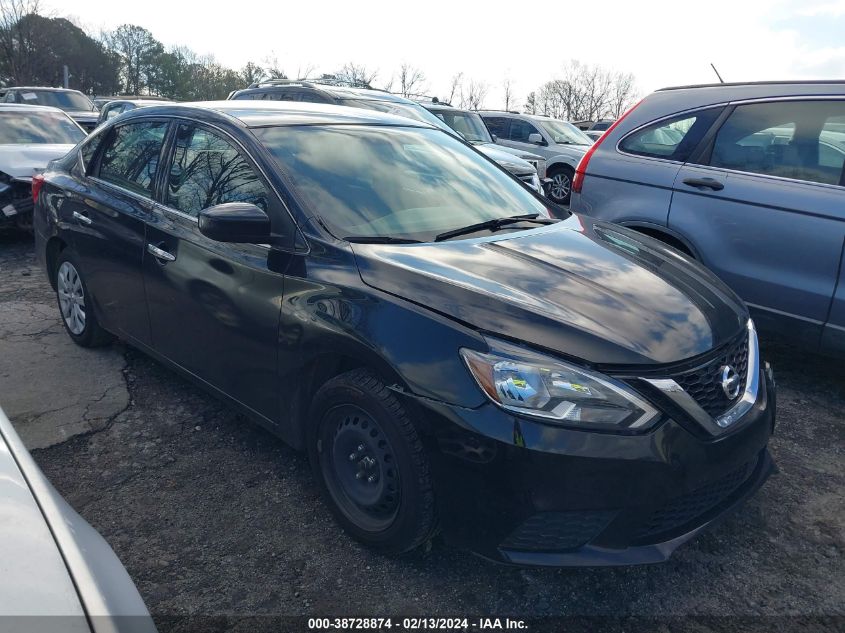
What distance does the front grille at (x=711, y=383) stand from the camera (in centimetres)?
224

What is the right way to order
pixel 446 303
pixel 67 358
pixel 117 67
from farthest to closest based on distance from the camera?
pixel 117 67
pixel 67 358
pixel 446 303

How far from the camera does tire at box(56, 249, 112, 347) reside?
4.29 m

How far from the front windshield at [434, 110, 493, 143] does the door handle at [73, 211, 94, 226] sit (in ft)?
25.2

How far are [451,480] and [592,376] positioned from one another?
563 millimetres

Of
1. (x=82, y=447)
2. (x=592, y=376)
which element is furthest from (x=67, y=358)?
(x=592, y=376)

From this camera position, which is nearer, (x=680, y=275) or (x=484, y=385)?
(x=484, y=385)

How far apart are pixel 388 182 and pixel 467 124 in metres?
8.75

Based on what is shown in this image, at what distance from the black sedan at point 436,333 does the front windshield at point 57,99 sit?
14.7 metres

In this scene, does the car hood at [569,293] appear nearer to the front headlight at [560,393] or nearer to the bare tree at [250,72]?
the front headlight at [560,393]

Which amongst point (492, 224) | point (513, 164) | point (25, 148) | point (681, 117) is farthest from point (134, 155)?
point (513, 164)

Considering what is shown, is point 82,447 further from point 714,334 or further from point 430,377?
point 714,334

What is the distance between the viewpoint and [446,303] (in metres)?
2.32

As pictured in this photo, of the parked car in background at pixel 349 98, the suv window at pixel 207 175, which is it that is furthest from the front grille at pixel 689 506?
the parked car in background at pixel 349 98

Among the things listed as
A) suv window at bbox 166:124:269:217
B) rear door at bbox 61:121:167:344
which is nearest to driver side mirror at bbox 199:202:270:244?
suv window at bbox 166:124:269:217
